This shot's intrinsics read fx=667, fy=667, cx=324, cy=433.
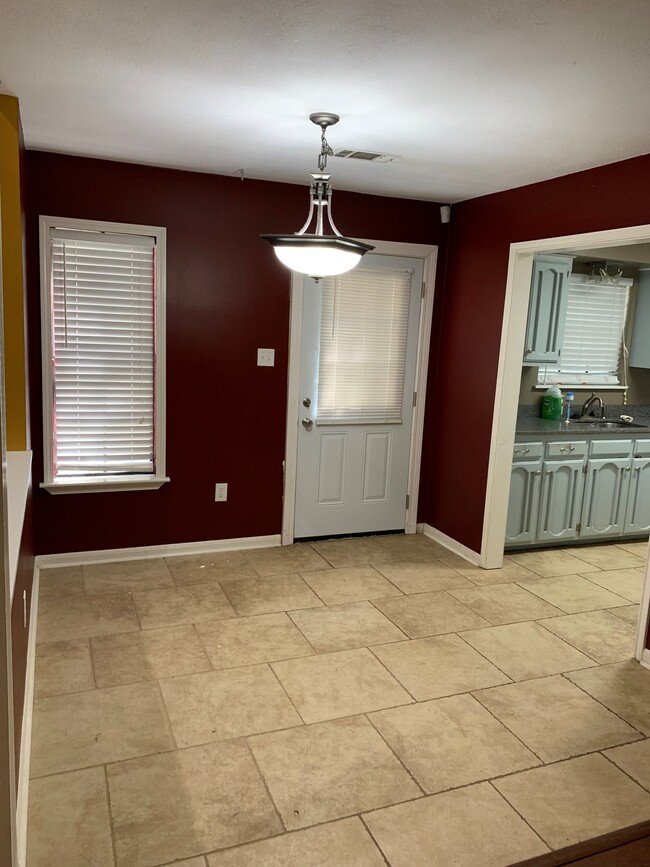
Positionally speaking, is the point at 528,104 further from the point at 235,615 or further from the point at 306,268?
the point at 235,615

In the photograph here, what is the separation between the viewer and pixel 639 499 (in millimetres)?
5066

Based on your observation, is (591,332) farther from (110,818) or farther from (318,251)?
(110,818)

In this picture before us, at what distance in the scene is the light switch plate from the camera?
442 cm

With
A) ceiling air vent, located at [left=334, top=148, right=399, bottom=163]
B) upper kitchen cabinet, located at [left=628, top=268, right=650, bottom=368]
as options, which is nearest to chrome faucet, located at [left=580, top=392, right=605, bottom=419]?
upper kitchen cabinet, located at [left=628, top=268, right=650, bottom=368]

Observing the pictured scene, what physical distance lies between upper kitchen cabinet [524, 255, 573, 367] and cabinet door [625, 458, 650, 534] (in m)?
1.03

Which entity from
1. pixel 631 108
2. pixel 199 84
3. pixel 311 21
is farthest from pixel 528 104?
pixel 199 84

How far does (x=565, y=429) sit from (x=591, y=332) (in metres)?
1.24

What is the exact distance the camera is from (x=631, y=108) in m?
2.51

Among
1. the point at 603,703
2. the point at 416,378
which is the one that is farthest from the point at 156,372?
the point at 603,703

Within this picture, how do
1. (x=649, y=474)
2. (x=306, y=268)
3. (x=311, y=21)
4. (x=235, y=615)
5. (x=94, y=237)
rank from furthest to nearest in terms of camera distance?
1. (x=649, y=474)
2. (x=94, y=237)
3. (x=235, y=615)
4. (x=306, y=268)
5. (x=311, y=21)

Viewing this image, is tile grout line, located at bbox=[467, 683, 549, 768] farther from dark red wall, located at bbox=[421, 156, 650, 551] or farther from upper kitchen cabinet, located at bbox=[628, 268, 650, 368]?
upper kitchen cabinet, located at bbox=[628, 268, 650, 368]

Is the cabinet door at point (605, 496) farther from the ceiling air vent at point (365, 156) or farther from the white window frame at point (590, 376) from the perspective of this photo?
the ceiling air vent at point (365, 156)

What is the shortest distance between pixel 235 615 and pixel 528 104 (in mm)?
2781

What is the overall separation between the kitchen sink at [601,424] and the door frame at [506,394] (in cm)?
90
